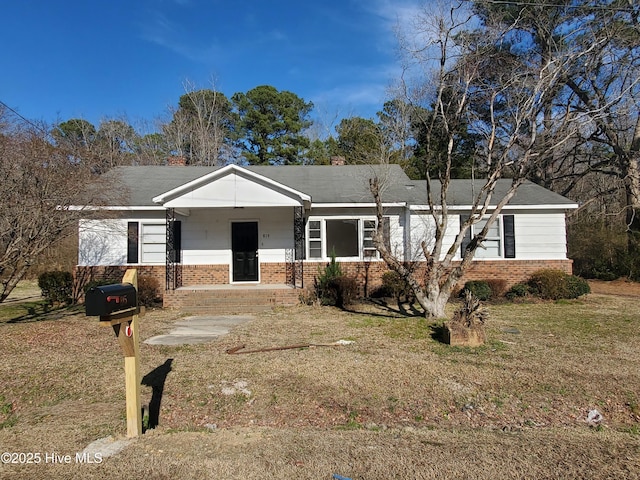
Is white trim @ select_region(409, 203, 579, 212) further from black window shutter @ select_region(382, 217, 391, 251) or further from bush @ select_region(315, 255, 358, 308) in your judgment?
bush @ select_region(315, 255, 358, 308)

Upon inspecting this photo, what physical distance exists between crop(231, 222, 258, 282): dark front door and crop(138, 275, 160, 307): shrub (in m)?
2.54

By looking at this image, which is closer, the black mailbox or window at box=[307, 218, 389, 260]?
the black mailbox

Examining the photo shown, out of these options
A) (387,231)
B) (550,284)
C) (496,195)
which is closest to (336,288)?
(387,231)

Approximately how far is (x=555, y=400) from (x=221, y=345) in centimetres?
532

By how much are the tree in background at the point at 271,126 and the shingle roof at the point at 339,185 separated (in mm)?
13683

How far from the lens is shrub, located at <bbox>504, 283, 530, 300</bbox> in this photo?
1347 cm

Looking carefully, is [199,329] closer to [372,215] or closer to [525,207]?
[372,215]

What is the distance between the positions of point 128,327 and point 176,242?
1058 cm

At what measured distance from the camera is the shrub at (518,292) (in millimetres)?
13469

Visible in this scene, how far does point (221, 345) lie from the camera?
7621 millimetres

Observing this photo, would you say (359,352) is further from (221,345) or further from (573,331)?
(573,331)

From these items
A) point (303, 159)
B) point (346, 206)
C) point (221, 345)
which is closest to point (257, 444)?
point (221, 345)

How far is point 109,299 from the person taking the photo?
3361 millimetres

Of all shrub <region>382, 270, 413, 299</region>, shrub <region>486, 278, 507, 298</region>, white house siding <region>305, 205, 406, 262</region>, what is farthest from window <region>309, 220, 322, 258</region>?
shrub <region>486, 278, 507, 298</region>
